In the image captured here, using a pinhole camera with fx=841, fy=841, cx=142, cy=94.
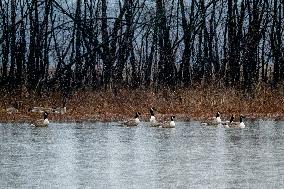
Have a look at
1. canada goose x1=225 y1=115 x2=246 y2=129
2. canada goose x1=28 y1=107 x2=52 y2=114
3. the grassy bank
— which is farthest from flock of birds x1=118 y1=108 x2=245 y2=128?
canada goose x1=28 y1=107 x2=52 y2=114

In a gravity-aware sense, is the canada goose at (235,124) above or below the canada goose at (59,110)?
below

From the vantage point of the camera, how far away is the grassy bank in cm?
2606

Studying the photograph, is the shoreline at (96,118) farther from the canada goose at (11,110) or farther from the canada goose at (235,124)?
the canada goose at (235,124)

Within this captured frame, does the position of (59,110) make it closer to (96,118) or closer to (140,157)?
(96,118)

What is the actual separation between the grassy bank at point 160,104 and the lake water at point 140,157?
105 inches

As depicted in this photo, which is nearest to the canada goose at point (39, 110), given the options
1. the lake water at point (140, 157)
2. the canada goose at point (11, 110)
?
the canada goose at point (11, 110)

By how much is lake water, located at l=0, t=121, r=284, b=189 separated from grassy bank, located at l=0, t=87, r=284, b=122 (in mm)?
2675

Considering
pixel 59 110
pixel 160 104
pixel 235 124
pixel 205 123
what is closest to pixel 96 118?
pixel 59 110

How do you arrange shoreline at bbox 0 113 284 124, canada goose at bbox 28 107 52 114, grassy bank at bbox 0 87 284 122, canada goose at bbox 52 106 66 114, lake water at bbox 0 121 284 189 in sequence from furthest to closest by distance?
canada goose at bbox 28 107 52 114
canada goose at bbox 52 106 66 114
grassy bank at bbox 0 87 284 122
shoreline at bbox 0 113 284 124
lake water at bbox 0 121 284 189

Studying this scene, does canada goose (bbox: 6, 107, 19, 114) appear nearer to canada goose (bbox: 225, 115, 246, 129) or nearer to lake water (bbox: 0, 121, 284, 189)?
lake water (bbox: 0, 121, 284, 189)

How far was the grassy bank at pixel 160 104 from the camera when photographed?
26.1 metres

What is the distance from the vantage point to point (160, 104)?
27562 millimetres

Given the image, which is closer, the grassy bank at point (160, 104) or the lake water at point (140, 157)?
the lake water at point (140, 157)

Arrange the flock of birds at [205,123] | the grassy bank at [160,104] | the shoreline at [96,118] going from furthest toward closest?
the grassy bank at [160,104], the shoreline at [96,118], the flock of birds at [205,123]
